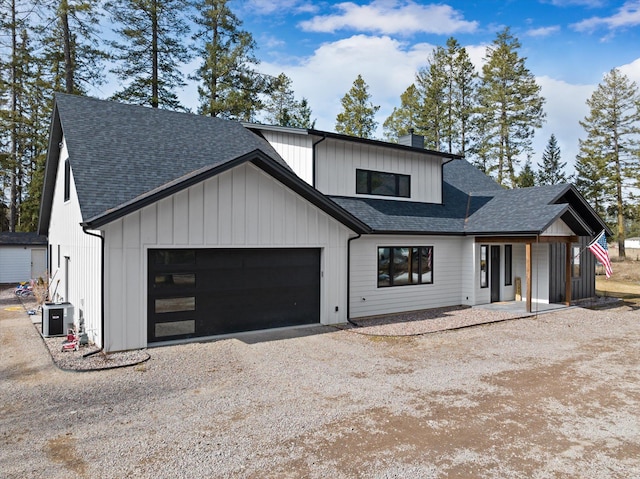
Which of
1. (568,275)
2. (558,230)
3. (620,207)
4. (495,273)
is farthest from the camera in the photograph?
(620,207)

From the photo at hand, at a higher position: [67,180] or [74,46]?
[74,46]

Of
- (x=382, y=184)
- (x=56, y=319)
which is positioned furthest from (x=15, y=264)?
(x=382, y=184)

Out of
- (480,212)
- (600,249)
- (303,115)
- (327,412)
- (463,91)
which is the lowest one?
(327,412)

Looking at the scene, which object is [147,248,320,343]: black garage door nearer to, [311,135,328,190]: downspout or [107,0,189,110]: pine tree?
[311,135,328,190]: downspout

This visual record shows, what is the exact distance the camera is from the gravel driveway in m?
4.38

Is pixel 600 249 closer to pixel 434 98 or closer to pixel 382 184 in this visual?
pixel 382 184

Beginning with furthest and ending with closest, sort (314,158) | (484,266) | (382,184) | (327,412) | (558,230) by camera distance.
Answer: (484,266) → (382,184) → (558,230) → (314,158) → (327,412)

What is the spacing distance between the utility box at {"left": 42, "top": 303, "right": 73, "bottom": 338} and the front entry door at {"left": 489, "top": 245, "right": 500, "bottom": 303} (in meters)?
13.1

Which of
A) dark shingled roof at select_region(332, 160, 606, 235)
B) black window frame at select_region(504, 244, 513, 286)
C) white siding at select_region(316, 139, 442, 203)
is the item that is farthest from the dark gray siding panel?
white siding at select_region(316, 139, 442, 203)

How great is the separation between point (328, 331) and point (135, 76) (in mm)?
21545

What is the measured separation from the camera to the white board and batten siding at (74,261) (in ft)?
28.3

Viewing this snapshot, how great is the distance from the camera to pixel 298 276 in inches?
426

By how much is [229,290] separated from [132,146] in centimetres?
477

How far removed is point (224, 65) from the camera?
25.5 metres
